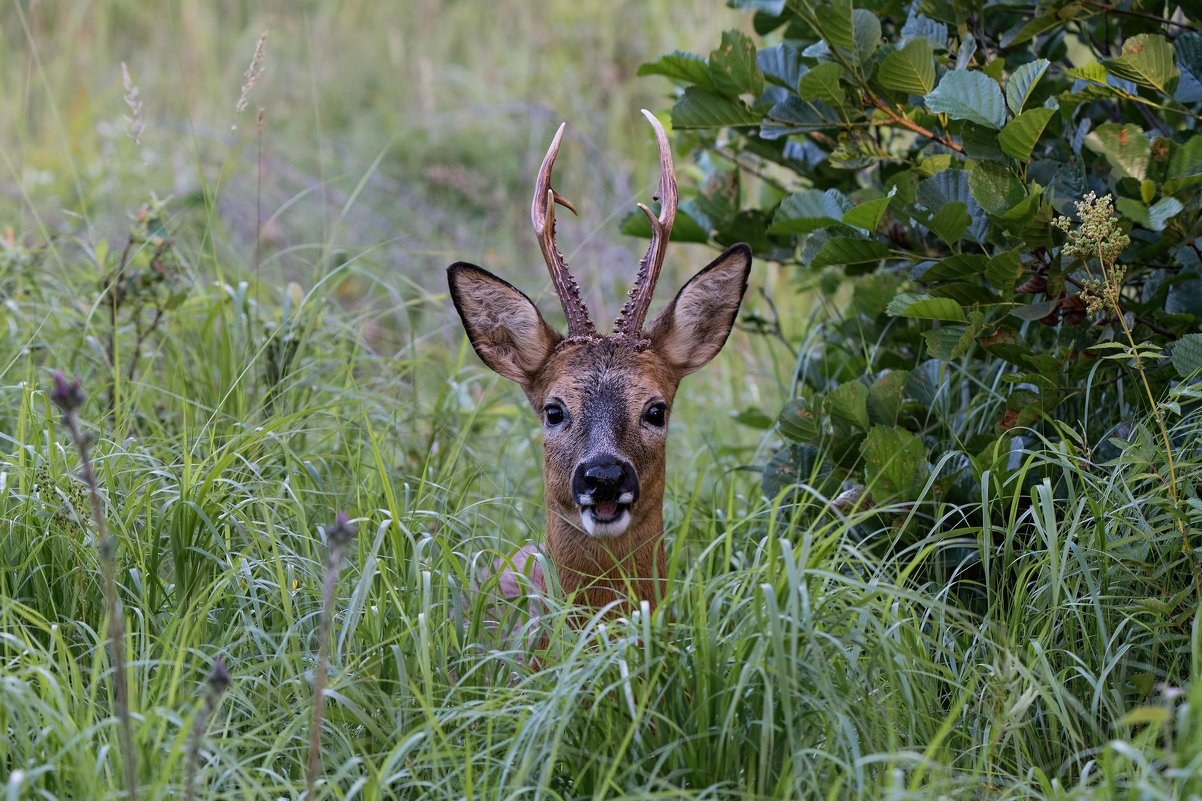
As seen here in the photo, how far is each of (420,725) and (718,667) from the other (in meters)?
0.56

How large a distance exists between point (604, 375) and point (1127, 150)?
1.32 metres

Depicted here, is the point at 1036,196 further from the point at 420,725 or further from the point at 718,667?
the point at 420,725

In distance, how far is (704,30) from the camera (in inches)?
289

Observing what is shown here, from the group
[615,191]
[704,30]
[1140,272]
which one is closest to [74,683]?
[1140,272]

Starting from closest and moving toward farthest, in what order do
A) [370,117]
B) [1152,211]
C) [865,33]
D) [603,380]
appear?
1. [1152,211]
2. [865,33]
3. [603,380]
4. [370,117]

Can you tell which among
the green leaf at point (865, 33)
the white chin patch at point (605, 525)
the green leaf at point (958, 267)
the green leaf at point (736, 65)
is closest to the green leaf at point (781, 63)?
the green leaf at point (736, 65)

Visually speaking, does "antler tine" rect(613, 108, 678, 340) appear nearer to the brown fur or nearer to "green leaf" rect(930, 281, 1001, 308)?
the brown fur

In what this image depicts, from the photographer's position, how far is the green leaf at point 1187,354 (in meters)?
3.08

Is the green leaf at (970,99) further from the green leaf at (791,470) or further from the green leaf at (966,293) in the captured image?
the green leaf at (791,470)

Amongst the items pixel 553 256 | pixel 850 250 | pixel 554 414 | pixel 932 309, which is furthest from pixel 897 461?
pixel 553 256

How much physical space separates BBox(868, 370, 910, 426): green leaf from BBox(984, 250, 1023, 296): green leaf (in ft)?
1.35

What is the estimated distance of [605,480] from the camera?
3299 mm

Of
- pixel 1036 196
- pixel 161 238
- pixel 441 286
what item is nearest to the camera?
pixel 1036 196

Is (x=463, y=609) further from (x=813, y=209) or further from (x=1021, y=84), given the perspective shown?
(x=1021, y=84)
